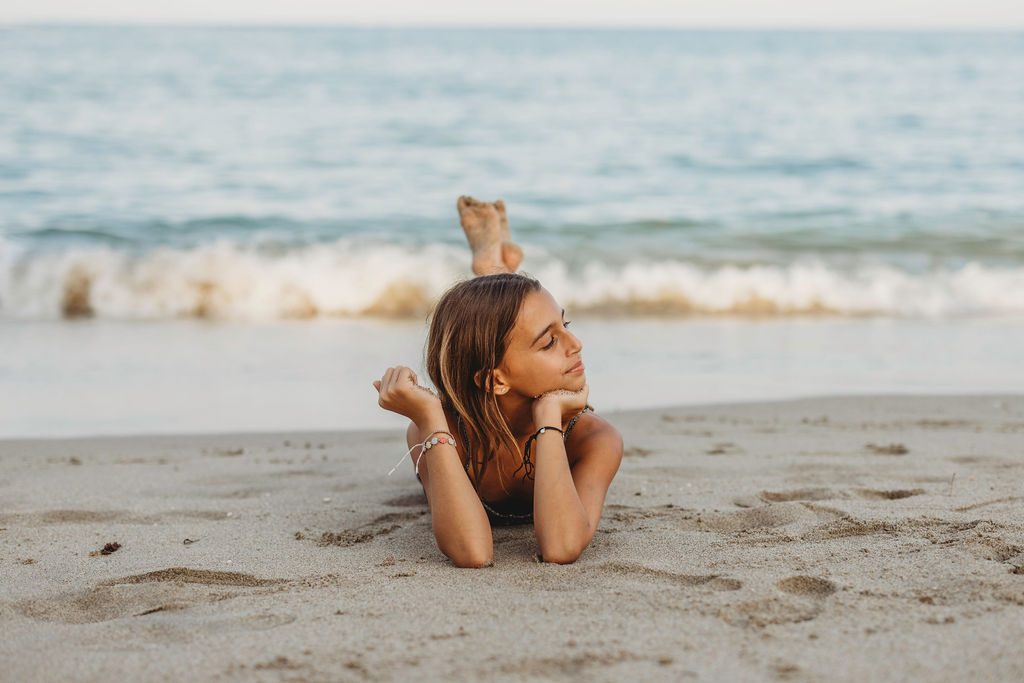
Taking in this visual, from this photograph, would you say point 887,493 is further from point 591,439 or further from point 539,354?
point 539,354

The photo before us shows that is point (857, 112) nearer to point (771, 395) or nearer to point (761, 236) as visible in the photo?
point (761, 236)

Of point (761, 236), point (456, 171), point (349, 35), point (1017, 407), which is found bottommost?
point (1017, 407)

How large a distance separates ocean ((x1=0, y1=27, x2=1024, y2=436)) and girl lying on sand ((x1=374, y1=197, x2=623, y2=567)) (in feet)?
7.39

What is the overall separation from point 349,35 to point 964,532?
4351 cm

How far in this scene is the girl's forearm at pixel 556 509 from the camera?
98.7 inches

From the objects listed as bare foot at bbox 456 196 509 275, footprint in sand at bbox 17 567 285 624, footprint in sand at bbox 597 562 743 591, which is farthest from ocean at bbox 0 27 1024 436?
footprint in sand at bbox 597 562 743 591

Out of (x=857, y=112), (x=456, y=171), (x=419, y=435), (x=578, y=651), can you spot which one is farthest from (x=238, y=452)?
(x=857, y=112)

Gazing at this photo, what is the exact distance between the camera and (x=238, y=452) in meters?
4.25

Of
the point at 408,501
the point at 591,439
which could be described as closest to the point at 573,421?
the point at 591,439

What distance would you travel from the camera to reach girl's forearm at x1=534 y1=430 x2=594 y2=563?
2.51 meters

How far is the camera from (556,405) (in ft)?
8.75

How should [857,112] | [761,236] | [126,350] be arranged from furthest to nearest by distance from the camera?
[857,112] < [761,236] < [126,350]

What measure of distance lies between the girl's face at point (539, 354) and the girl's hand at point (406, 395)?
207 millimetres

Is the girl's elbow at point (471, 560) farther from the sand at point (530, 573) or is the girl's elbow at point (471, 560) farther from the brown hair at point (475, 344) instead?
the brown hair at point (475, 344)
